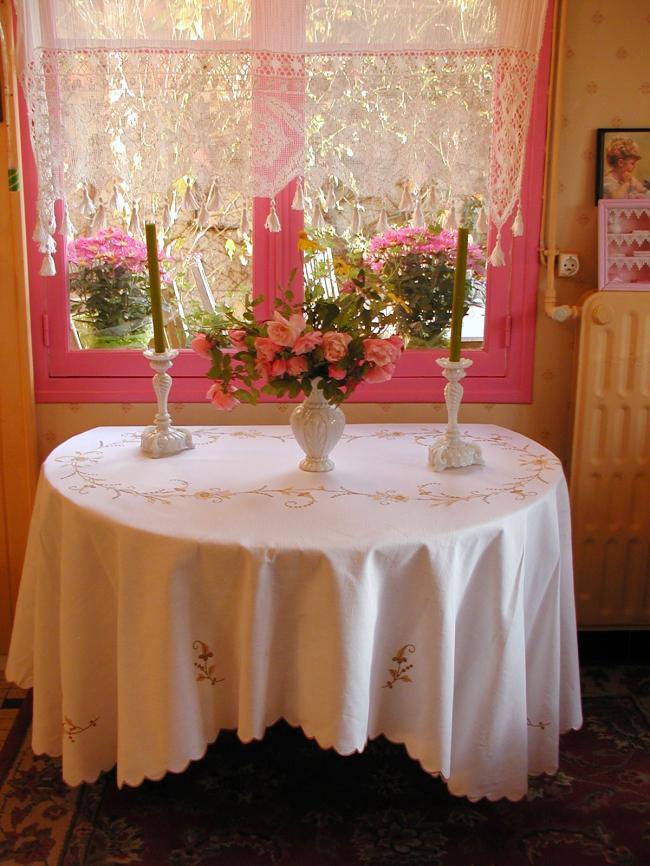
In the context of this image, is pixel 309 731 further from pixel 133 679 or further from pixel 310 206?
pixel 310 206

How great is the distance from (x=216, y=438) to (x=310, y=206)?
0.64 meters

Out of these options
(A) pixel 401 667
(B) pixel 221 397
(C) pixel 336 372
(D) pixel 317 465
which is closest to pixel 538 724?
(A) pixel 401 667

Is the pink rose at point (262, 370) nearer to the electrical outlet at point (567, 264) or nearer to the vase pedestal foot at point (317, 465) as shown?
the vase pedestal foot at point (317, 465)

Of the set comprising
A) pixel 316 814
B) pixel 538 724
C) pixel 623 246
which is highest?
pixel 623 246

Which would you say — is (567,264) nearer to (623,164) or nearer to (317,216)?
(623,164)

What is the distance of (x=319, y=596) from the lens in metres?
1.39

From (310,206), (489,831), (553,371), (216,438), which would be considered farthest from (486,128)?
(489,831)

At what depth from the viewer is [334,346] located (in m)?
1.57

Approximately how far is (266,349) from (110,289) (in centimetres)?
90

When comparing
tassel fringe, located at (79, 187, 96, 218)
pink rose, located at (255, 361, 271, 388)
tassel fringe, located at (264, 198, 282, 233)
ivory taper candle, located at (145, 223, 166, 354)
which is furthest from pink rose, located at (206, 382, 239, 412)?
tassel fringe, located at (79, 187, 96, 218)

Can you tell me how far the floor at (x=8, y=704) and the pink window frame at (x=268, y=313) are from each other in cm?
80

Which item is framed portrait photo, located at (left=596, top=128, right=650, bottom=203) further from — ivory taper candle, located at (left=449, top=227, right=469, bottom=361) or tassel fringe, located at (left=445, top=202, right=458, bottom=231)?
ivory taper candle, located at (left=449, top=227, right=469, bottom=361)

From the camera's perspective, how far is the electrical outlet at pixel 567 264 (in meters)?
2.28

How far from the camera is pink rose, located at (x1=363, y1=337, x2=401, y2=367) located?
1.60 meters
